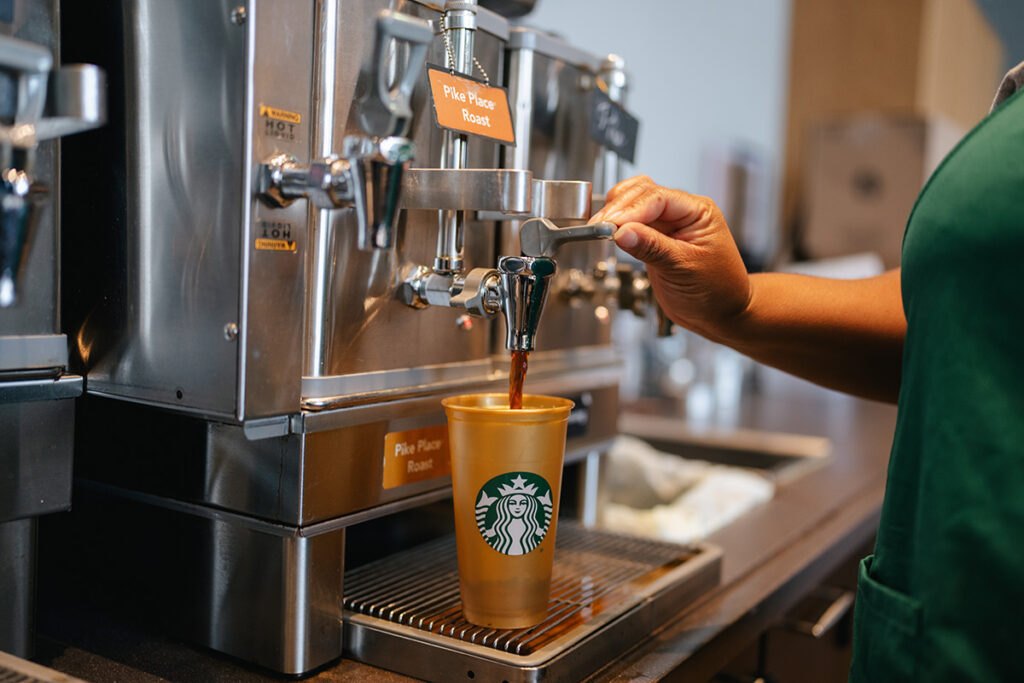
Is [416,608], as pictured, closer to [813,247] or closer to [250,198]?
[250,198]

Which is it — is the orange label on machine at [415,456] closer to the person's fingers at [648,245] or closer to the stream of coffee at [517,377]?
the stream of coffee at [517,377]

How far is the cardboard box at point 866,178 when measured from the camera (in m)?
3.54

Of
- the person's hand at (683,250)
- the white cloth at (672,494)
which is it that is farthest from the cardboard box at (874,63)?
the person's hand at (683,250)

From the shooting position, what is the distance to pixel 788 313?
108 cm

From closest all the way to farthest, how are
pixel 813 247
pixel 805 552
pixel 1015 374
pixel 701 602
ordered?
pixel 1015 374 → pixel 701 602 → pixel 805 552 → pixel 813 247

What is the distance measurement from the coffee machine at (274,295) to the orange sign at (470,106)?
13 mm

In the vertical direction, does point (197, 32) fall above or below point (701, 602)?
above

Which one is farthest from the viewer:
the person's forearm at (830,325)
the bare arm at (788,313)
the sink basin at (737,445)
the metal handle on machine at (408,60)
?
the sink basin at (737,445)

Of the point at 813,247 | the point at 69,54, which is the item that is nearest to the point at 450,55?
the point at 69,54

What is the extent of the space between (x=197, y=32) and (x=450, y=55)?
0.22 metres

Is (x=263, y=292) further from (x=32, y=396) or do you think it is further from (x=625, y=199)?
(x=625, y=199)

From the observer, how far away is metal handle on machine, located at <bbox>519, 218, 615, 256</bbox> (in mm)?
762

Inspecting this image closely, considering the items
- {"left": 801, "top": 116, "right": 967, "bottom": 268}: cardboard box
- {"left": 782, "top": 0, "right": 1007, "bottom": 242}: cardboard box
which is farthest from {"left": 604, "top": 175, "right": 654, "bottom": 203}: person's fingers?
{"left": 782, "top": 0, "right": 1007, "bottom": 242}: cardboard box

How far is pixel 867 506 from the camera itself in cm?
157
